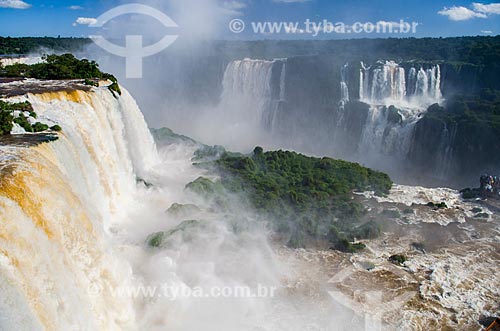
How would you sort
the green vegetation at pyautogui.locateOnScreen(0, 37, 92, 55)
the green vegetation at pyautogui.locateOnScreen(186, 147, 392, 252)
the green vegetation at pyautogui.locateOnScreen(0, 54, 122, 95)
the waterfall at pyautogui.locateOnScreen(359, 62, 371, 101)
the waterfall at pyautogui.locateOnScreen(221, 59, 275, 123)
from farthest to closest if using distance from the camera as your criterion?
the green vegetation at pyautogui.locateOnScreen(0, 37, 92, 55)
the waterfall at pyautogui.locateOnScreen(221, 59, 275, 123)
the waterfall at pyautogui.locateOnScreen(359, 62, 371, 101)
the green vegetation at pyautogui.locateOnScreen(0, 54, 122, 95)
the green vegetation at pyautogui.locateOnScreen(186, 147, 392, 252)

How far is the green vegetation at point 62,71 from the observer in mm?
18064

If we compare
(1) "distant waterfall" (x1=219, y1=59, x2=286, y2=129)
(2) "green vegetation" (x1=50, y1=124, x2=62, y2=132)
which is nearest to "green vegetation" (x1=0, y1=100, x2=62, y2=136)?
(2) "green vegetation" (x1=50, y1=124, x2=62, y2=132)

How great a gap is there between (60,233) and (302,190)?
13.8 m

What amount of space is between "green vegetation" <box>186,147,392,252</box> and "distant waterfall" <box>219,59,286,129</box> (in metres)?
13.4

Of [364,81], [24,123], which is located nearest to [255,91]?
[364,81]

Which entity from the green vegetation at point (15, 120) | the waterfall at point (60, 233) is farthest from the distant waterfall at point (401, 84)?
the green vegetation at point (15, 120)

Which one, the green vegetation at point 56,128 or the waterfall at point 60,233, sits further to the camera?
the green vegetation at point 56,128

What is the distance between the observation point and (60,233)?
23.1 feet

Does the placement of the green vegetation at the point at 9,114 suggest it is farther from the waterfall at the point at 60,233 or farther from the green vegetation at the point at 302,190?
the green vegetation at the point at 302,190

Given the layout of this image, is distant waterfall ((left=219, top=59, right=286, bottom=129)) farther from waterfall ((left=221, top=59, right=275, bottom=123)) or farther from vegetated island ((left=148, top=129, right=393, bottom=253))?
vegetated island ((left=148, top=129, right=393, bottom=253))

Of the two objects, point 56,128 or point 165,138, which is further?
point 165,138

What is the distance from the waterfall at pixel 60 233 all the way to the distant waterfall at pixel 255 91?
24.5 meters

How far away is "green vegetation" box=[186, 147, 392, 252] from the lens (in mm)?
15297

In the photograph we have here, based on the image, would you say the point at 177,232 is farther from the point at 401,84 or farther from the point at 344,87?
the point at 401,84
